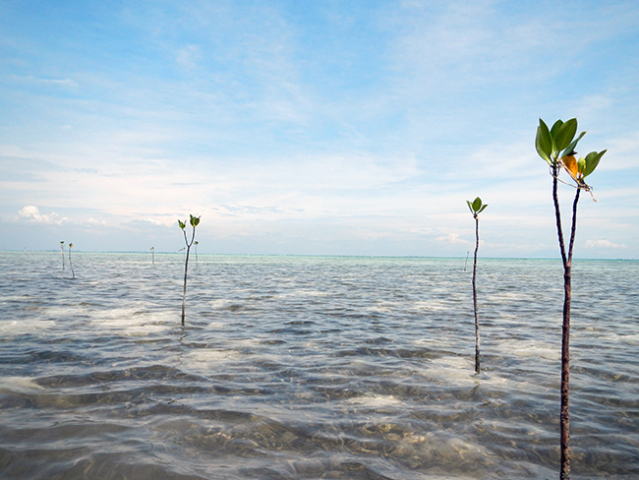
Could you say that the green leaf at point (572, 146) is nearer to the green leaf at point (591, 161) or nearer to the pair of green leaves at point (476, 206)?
the green leaf at point (591, 161)

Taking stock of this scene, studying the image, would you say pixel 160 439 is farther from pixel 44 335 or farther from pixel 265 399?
pixel 44 335

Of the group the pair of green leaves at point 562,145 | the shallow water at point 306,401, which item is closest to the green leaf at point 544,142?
the pair of green leaves at point 562,145

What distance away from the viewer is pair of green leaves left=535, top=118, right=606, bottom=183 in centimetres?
310

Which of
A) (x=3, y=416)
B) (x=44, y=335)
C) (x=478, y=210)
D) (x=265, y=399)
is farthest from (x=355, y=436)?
(x=44, y=335)

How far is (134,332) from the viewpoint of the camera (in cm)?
1340

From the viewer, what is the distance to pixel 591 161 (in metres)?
3.29

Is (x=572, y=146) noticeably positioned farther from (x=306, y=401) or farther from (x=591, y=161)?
(x=306, y=401)

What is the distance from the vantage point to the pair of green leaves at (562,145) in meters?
3.10

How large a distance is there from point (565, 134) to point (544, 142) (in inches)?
6.3

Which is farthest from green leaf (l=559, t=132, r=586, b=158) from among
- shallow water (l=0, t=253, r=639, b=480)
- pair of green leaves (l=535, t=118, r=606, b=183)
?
shallow water (l=0, t=253, r=639, b=480)

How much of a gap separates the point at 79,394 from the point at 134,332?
6.30 metres

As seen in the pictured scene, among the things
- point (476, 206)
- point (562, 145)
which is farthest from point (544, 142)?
point (476, 206)

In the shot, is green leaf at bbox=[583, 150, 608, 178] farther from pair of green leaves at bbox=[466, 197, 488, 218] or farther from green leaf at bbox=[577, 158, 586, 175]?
pair of green leaves at bbox=[466, 197, 488, 218]

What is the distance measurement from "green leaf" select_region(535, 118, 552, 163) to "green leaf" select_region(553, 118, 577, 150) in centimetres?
6
